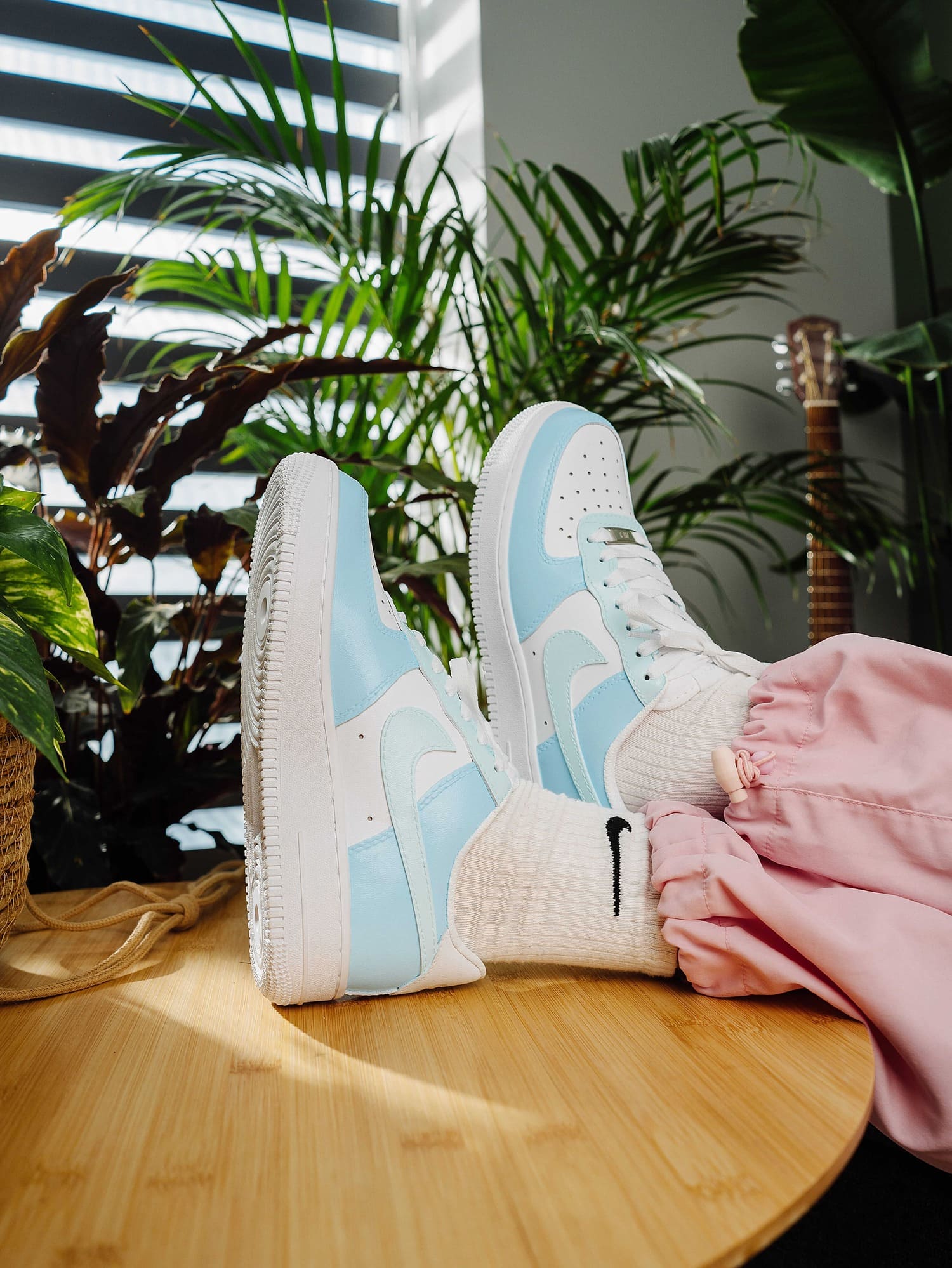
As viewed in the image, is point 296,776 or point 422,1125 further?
point 296,776

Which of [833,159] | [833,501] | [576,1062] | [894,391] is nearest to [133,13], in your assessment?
[833,159]

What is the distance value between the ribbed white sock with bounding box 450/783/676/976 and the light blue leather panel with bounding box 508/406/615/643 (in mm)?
222

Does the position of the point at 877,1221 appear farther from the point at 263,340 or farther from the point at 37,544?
the point at 263,340

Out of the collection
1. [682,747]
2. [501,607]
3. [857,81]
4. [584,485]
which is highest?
[857,81]

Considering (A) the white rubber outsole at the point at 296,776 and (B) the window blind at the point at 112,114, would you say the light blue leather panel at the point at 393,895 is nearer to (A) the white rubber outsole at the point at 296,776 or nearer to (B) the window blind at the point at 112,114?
(A) the white rubber outsole at the point at 296,776

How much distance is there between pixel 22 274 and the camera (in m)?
0.73

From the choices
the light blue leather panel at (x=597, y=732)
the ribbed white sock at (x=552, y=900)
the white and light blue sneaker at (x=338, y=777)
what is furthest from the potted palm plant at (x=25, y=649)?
the light blue leather panel at (x=597, y=732)

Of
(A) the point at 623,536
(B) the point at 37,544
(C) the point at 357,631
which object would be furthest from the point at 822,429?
(B) the point at 37,544

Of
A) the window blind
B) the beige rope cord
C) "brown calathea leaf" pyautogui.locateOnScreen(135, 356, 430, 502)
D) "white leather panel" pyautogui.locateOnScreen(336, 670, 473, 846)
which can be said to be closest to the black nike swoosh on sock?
"white leather panel" pyautogui.locateOnScreen(336, 670, 473, 846)

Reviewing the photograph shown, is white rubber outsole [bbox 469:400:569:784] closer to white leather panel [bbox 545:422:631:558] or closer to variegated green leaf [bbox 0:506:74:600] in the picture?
white leather panel [bbox 545:422:631:558]

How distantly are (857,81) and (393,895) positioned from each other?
1.52m

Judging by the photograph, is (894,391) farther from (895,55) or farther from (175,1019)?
(175,1019)

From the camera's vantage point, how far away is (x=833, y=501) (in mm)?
1461

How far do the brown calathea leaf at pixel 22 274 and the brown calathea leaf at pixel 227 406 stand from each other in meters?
0.16
